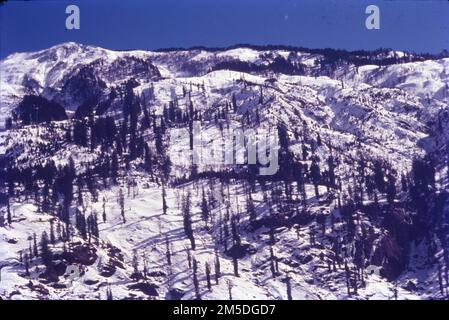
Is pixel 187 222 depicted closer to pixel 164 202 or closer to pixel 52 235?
pixel 52 235

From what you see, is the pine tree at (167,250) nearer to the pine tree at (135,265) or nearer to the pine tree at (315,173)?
the pine tree at (135,265)

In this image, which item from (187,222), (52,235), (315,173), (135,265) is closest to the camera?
(52,235)

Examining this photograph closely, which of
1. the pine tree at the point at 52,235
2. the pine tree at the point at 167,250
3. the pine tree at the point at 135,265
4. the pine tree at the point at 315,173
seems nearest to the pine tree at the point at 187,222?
the pine tree at the point at 167,250

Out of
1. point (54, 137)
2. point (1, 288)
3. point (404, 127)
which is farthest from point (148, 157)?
point (1, 288)

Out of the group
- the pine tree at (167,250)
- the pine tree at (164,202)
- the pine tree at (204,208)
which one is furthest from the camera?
the pine tree at (164,202)

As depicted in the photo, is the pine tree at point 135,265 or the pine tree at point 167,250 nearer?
the pine tree at point 135,265

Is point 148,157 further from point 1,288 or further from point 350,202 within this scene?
point 1,288

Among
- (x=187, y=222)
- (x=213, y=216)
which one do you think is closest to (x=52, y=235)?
(x=187, y=222)

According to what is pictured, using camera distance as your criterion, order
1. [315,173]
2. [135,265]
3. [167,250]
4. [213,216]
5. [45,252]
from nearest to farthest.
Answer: [45,252]
[135,265]
[167,250]
[213,216]
[315,173]

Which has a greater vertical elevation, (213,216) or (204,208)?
(204,208)

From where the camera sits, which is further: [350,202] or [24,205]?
[350,202]
